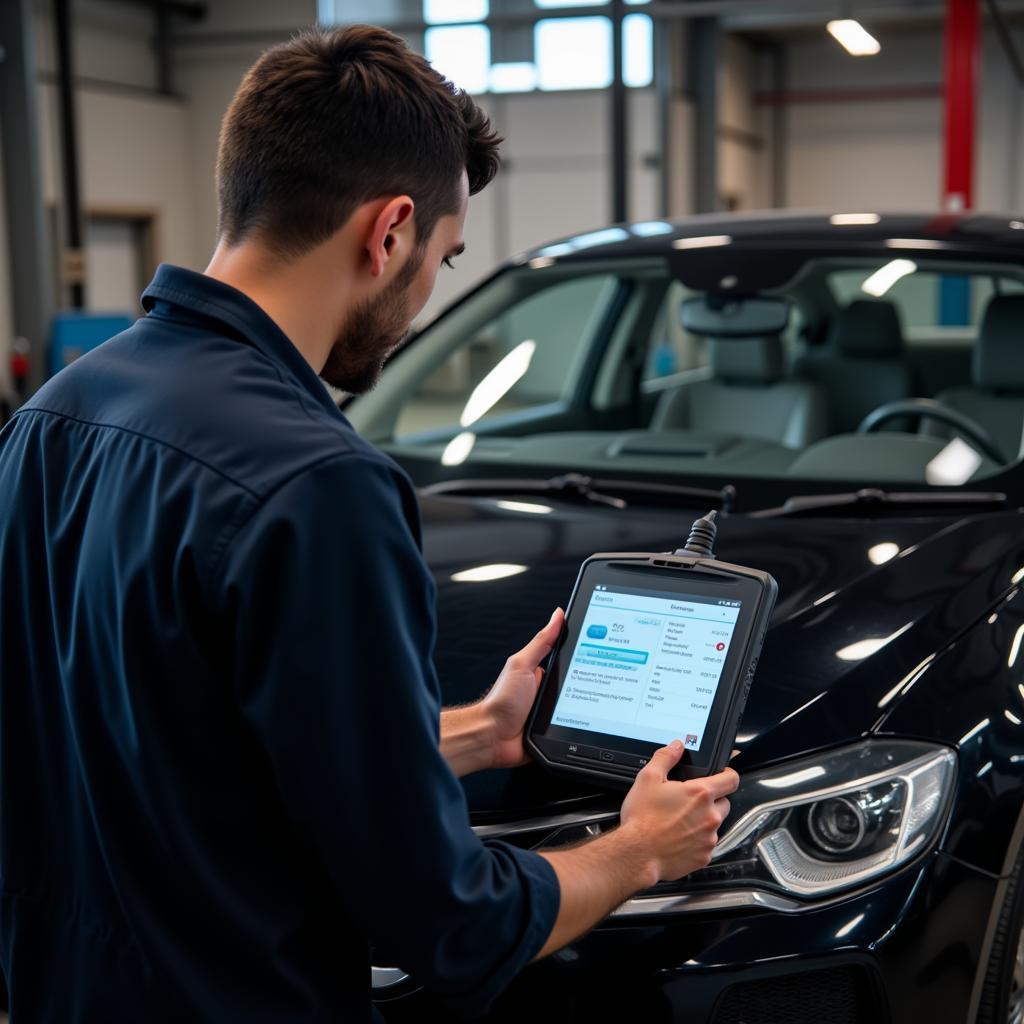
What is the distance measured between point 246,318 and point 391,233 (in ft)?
0.45

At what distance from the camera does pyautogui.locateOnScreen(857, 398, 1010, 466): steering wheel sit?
2.51 meters

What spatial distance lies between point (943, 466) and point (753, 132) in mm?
16005

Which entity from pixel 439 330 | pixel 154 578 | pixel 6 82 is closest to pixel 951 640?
pixel 154 578

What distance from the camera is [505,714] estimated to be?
1.57 m

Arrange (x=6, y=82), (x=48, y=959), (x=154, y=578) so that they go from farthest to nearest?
(x=6, y=82)
(x=48, y=959)
(x=154, y=578)

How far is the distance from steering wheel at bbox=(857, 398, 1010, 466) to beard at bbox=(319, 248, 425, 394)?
151cm

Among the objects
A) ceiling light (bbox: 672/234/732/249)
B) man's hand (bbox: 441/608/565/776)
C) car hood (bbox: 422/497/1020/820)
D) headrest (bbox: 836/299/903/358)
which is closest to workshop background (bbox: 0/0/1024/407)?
headrest (bbox: 836/299/903/358)

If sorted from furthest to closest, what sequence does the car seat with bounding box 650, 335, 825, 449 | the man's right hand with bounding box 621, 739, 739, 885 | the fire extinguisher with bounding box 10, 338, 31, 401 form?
the fire extinguisher with bounding box 10, 338, 31, 401 → the car seat with bounding box 650, 335, 825, 449 → the man's right hand with bounding box 621, 739, 739, 885

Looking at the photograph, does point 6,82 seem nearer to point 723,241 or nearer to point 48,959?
point 723,241

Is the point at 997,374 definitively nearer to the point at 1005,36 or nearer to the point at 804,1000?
the point at 804,1000

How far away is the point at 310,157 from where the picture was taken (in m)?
1.10

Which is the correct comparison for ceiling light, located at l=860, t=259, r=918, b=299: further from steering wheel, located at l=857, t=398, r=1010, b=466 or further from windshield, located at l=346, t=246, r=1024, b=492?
steering wheel, located at l=857, t=398, r=1010, b=466

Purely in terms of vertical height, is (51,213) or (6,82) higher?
(6,82)

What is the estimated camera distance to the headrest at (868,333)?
3.27m
